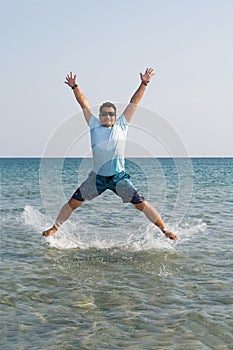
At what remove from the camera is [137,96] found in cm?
1017

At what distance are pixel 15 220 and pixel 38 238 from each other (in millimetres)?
4287

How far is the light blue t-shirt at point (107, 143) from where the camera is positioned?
33.4 ft

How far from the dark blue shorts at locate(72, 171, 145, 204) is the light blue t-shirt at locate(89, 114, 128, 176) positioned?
0.16 meters

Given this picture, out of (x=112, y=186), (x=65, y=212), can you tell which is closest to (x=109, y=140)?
(x=112, y=186)

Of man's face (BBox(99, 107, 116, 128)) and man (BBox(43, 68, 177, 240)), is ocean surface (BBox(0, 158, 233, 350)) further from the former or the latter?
man's face (BBox(99, 107, 116, 128))

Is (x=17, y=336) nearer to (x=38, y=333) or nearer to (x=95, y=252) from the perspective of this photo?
(x=38, y=333)

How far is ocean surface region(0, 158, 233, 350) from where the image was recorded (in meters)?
6.95

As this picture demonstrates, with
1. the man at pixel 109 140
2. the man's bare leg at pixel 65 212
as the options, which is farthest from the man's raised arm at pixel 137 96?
the man's bare leg at pixel 65 212

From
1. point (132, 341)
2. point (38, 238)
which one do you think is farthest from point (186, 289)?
point (38, 238)

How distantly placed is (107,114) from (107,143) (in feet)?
1.76

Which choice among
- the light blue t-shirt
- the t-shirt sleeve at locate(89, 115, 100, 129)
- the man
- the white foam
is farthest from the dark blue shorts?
the white foam

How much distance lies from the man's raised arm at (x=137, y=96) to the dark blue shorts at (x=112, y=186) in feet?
3.81

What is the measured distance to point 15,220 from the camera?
712 inches

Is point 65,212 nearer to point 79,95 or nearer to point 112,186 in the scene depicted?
point 112,186
